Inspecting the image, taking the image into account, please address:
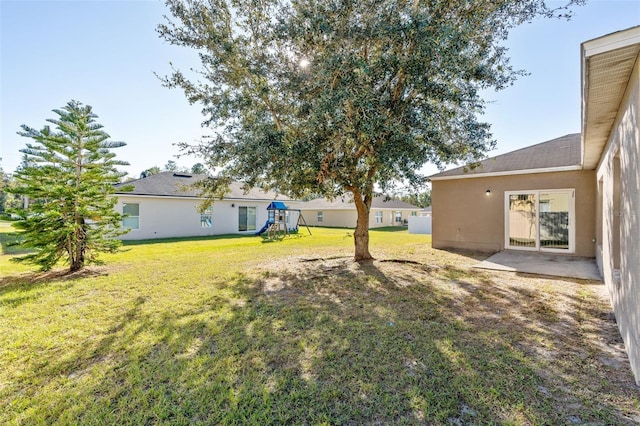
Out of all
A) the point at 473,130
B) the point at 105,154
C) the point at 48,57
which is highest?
the point at 48,57

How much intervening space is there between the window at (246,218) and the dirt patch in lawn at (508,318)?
1176 centimetres

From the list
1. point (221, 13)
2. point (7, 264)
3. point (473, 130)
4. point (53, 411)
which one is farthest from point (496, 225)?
point (7, 264)

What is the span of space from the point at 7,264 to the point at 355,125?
10.6 metres

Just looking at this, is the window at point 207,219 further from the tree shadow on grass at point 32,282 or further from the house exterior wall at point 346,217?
the house exterior wall at point 346,217

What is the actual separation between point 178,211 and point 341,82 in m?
14.2

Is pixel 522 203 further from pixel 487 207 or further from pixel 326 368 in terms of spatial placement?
pixel 326 368

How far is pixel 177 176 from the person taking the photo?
19016 mm

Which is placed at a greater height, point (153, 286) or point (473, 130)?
point (473, 130)

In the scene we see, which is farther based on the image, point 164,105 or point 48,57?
point 164,105

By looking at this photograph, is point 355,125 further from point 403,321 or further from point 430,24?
point 403,321

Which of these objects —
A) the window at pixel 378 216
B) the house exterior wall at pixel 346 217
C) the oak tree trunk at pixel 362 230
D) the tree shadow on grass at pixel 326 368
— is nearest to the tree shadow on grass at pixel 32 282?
the tree shadow on grass at pixel 326 368

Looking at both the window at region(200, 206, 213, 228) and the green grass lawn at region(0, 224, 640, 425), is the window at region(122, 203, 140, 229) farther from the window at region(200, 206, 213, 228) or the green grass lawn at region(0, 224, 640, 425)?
the green grass lawn at region(0, 224, 640, 425)

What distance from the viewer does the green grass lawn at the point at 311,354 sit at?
7.84ft

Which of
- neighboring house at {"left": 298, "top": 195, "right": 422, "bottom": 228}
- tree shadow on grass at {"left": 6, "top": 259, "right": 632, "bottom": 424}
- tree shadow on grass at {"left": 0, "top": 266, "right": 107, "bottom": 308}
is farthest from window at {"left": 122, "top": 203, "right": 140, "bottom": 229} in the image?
neighboring house at {"left": 298, "top": 195, "right": 422, "bottom": 228}
